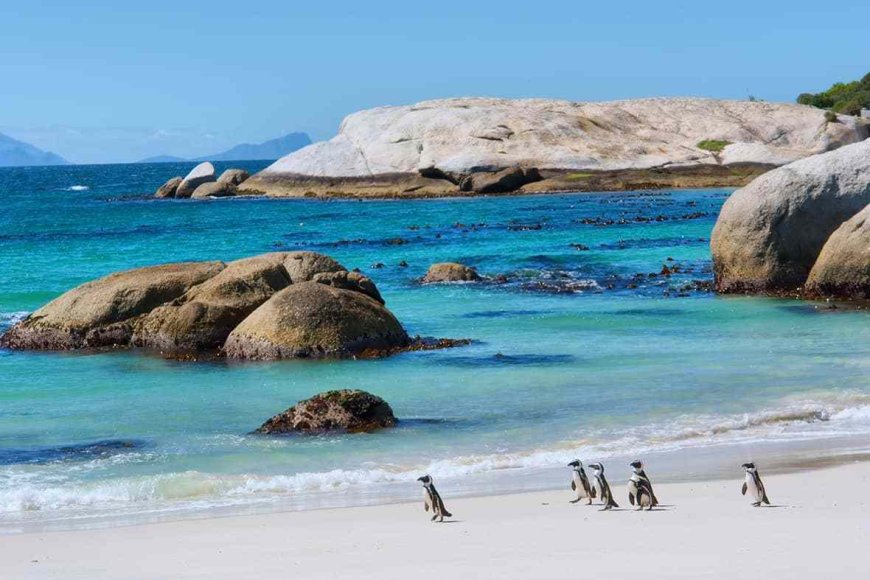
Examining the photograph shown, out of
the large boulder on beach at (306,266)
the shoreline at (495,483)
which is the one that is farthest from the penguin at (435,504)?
the large boulder on beach at (306,266)

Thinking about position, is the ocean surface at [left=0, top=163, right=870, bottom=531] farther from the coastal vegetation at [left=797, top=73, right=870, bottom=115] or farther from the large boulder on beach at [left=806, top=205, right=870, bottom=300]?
the coastal vegetation at [left=797, top=73, right=870, bottom=115]

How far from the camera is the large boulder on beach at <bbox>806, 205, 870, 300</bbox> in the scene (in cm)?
2458

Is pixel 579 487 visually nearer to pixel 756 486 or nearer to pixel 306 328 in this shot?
pixel 756 486

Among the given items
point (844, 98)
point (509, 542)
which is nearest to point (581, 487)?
point (509, 542)

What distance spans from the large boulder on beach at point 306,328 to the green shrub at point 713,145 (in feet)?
191

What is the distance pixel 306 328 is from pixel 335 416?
14.9ft

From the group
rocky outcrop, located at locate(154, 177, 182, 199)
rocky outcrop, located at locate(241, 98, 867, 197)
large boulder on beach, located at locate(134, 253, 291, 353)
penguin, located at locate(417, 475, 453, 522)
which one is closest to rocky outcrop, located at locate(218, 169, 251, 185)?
rocky outcrop, located at locate(241, 98, 867, 197)

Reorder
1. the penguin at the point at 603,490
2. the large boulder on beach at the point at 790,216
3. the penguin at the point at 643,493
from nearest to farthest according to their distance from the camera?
the penguin at the point at 643,493 → the penguin at the point at 603,490 → the large boulder on beach at the point at 790,216

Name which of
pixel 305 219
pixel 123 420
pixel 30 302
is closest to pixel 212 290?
pixel 123 420

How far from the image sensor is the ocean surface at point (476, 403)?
13.3m

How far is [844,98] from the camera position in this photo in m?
116

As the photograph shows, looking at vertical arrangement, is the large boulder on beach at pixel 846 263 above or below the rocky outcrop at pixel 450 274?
above

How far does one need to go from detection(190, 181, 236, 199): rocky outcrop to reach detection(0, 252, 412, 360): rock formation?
5923 centimetres

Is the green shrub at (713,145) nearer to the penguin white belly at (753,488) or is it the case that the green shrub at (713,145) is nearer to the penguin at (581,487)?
the penguin at (581,487)
